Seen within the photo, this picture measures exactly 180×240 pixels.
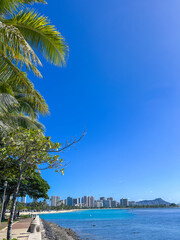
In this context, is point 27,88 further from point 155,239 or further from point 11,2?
point 155,239

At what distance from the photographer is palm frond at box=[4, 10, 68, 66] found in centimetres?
575

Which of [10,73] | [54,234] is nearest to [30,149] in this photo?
[10,73]

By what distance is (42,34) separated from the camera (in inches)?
229

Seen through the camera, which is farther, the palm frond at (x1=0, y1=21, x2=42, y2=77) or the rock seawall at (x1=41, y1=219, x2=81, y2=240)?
the rock seawall at (x1=41, y1=219, x2=81, y2=240)

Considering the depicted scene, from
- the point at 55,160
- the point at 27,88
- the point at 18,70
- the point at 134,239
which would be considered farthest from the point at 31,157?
the point at 134,239

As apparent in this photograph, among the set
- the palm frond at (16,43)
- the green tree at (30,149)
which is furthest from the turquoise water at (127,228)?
the palm frond at (16,43)

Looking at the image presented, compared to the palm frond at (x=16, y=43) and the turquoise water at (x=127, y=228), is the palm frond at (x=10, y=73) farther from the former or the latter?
the turquoise water at (x=127, y=228)

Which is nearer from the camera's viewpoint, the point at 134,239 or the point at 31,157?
the point at 31,157

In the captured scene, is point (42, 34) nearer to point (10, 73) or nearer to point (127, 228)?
point (10, 73)

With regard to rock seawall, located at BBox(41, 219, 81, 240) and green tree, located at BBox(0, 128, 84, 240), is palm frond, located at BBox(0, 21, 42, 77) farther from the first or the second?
rock seawall, located at BBox(41, 219, 81, 240)

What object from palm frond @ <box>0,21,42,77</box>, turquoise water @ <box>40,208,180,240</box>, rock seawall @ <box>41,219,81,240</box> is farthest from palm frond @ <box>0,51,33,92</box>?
turquoise water @ <box>40,208,180,240</box>

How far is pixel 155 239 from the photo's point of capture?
26656mm

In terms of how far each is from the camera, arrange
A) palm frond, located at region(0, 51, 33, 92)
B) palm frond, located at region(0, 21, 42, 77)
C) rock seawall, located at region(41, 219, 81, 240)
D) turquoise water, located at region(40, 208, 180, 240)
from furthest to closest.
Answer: turquoise water, located at region(40, 208, 180, 240)
rock seawall, located at region(41, 219, 81, 240)
palm frond, located at region(0, 51, 33, 92)
palm frond, located at region(0, 21, 42, 77)

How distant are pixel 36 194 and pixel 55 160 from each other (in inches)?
1042
